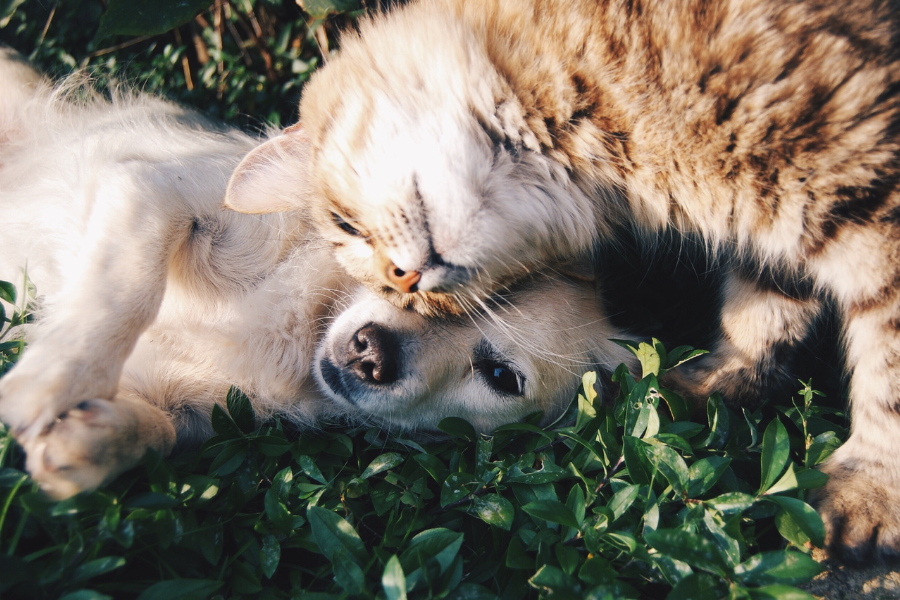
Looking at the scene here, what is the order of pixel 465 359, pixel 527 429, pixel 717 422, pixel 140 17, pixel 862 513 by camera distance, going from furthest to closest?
pixel 140 17 < pixel 465 359 < pixel 527 429 < pixel 717 422 < pixel 862 513

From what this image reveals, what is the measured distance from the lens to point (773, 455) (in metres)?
1.70

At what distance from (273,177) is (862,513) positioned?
6.90 feet

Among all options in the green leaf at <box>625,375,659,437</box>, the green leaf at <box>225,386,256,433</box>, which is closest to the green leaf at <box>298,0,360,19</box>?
the green leaf at <box>225,386,256,433</box>

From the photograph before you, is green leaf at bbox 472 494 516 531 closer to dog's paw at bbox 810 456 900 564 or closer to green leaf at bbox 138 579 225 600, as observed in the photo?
green leaf at bbox 138 579 225 600

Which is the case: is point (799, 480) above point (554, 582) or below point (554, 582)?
above

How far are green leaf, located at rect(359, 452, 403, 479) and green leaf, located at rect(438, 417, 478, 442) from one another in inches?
6.8

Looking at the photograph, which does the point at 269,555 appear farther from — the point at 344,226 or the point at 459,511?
the point at 344,226

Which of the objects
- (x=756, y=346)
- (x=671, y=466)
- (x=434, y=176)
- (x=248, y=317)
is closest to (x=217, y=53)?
(x=248, y=317)

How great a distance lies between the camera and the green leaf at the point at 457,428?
82.3 inches

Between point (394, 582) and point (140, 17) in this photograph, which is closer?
point (394, 582)

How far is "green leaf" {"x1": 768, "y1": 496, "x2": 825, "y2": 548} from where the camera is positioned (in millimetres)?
1599

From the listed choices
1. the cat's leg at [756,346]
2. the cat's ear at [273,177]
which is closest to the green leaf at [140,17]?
the cat's ear at [273,177]

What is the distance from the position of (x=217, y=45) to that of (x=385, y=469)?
9.57 ft

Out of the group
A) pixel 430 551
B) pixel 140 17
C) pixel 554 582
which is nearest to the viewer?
pixel 554 582
